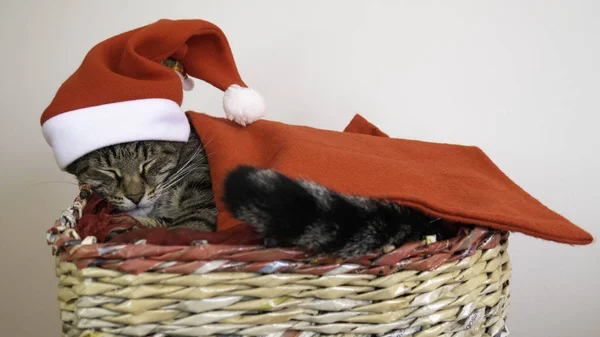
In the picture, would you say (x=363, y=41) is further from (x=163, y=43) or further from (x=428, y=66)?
(x=163, y=43)

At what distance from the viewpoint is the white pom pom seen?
0.89 meters

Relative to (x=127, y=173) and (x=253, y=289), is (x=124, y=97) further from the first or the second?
(x=253, y=289)

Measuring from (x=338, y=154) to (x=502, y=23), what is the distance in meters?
0.78

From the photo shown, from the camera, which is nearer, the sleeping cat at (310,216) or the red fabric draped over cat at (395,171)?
the sleeping cat at (310,216)

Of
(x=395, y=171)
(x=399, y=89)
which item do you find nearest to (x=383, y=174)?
(x=395, y=171)

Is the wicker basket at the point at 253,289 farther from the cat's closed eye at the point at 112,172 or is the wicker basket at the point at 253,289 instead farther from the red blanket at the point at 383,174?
the cat's closed eye at the point at 112,172

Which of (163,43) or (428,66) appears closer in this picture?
(163,43)

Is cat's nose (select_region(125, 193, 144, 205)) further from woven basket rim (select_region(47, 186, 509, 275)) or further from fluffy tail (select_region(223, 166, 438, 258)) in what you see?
fluffy tail (select_region(223, 166, 438, 258))

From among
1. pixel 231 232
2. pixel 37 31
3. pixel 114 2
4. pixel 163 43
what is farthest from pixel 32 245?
pixel 231 232

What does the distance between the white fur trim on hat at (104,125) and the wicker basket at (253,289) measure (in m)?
0.23

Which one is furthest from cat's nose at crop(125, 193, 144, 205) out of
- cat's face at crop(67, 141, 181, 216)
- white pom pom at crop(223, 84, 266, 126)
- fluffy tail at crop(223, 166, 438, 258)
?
fluffy tail at crop(223, 166, 438, 258)

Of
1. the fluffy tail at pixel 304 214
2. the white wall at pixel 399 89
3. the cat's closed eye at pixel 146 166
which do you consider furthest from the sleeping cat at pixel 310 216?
the white wall at pixel 399 89

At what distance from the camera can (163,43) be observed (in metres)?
0.84

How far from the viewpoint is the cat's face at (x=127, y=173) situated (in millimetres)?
873
